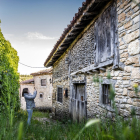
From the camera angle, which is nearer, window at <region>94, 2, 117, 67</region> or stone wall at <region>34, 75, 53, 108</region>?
window at <region>94, 2, 117, 67</region>

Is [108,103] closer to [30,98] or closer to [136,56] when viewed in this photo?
[136,56]

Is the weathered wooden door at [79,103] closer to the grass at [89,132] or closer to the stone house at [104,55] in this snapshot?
the stone house at [104,55]

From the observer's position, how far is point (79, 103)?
611 cm

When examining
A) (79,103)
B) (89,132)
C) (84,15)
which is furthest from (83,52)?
(89,132)

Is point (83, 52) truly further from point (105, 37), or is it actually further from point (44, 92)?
point (44, 92)

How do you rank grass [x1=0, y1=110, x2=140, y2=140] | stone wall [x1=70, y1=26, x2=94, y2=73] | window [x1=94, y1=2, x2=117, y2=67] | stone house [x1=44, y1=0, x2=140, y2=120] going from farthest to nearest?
stone wall [x1=70, y1=26, x2=94, y2=73]
window [x1=94, y1=2, x2=117, y2=67]
stone house [x1=44, y1=0, x2=140, y2=120]
grass [x1=0, y1=110, x2=140, y2=140]

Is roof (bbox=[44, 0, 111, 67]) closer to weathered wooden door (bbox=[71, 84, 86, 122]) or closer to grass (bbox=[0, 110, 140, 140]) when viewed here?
weathered wooden door (bbox=[71, 84, 86, 122])

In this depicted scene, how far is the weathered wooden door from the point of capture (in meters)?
5.81

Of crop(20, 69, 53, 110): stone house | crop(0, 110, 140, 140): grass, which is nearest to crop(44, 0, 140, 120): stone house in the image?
crop(0, 110, 140, 140): grass

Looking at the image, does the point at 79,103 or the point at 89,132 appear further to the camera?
the point at 79,103

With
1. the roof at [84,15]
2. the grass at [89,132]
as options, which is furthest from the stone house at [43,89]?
the grass at [89,132]

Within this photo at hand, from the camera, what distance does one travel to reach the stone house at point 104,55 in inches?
119

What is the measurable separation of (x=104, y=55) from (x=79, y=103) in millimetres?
2705

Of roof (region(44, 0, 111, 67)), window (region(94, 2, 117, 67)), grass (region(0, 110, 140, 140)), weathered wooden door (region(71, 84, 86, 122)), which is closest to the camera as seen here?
grass (region(0, 110, 140, 140))
